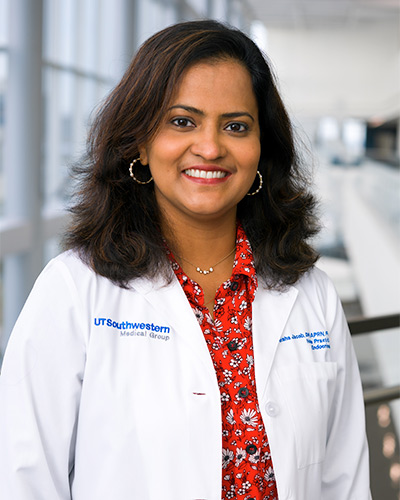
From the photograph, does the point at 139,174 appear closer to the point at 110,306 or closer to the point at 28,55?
the point at 110,306

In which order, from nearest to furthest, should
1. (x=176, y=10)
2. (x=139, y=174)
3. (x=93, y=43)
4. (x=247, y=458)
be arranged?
(x=247, y=458)
(x=139, y=174)
(x=93, y=43)
(x=176, y=10)

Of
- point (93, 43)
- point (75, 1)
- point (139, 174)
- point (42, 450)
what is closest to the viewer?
point (42, 450)

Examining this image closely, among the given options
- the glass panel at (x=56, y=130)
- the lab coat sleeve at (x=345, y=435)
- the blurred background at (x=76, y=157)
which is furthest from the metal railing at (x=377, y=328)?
the glass panel at (x=56, y=130)

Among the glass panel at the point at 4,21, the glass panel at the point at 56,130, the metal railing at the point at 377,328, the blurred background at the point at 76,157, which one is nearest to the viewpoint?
the metal railing at the point at 377,328

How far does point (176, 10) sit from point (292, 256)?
13.2 metres

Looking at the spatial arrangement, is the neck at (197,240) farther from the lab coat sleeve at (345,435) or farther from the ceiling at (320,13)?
the ceiling at (320,13)

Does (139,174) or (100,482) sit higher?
(139,174)

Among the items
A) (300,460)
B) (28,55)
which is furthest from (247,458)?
(28,55)

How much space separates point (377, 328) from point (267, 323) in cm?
100

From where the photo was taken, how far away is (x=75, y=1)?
9.07m

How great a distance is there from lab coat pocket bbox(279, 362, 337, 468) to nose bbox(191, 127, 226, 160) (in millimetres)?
545

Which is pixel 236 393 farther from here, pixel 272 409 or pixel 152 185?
pixel 152 185

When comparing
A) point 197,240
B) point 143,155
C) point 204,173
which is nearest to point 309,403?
point 197,240

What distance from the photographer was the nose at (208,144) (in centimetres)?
156
